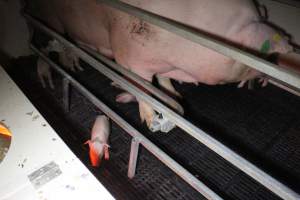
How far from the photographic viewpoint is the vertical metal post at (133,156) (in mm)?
1618

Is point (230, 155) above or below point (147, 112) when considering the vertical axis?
above

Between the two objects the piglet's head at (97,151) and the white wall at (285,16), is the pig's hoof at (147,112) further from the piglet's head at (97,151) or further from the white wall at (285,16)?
the white wall at (285,16)

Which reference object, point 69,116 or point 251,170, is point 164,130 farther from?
point 251,170

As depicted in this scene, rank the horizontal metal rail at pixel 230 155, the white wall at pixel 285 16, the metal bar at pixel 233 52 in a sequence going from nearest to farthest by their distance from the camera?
1. the metal bar at pixel 233 52
2. the horizontal metal rail at pixel 230 155
3. the white wall at pixel 285 16

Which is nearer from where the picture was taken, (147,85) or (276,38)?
(276,38)

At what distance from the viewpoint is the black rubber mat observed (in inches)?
68.8

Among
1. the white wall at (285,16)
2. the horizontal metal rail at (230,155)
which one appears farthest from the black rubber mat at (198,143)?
the horizontal metal rail at (230,155)

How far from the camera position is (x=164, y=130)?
2.03 m

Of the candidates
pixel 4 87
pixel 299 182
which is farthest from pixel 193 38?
pixel 299 182

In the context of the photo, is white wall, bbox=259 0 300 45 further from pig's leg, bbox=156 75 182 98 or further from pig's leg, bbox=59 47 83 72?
pig's leg, bbox=59 47 83 72

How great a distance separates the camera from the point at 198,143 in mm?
2023

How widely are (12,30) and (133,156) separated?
205 cm

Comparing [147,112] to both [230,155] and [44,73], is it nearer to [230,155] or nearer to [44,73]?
[230,155]

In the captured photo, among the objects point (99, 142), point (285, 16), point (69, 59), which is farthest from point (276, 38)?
point (69, 59)
